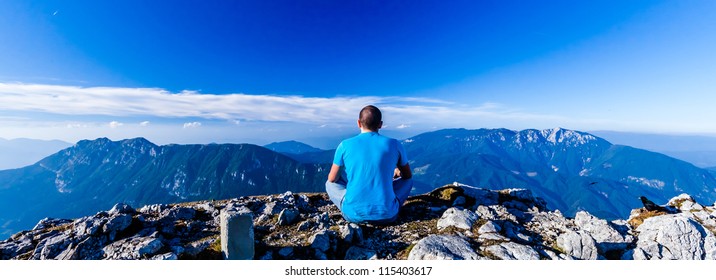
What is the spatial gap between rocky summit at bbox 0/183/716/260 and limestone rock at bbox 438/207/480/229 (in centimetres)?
3

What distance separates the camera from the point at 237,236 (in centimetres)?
652

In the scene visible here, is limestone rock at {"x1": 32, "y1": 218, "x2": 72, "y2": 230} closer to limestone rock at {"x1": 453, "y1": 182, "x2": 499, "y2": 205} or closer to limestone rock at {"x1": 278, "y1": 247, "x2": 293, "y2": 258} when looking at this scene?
limestone rock at {"x1": 278, "y1": 247, "x2": 293, "y2": 258}

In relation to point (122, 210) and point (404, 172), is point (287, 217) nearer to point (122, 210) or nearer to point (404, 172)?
point (404, 172)

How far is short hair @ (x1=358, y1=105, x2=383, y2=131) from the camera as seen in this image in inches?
322

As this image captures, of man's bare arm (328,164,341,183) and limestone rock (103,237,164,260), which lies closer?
limestone rock (103,237,164,260)

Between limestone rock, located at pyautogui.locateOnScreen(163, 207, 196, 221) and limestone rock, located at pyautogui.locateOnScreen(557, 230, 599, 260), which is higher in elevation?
limestone rock, located at pyautogui.locateOnScreen(557, 230, 599, 260)

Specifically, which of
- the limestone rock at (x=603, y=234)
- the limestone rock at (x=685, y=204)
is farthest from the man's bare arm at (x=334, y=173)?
the limestone rock at (x=685, y=204)

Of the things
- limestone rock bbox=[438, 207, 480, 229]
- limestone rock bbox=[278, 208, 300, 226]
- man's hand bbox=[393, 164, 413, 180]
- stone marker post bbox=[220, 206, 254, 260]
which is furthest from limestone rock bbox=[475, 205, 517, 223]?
stone marker post bbox=[220, 206, 254, 260]

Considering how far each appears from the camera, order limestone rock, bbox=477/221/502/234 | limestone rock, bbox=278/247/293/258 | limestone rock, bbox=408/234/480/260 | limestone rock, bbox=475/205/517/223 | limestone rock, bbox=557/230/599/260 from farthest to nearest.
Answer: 1. limestone rock, bbox=475/205/517/223
2. limestone rock, bbox=477/221/502/234
3. limestone rock, bbox=278/247/293/258
4. limestone rock, bbox=557/230/599/260
5. limestone rock, bbox=408/234/480/260

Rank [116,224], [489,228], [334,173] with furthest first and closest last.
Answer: [334,173] < [116,224] < [489,228]

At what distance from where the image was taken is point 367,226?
8.45m

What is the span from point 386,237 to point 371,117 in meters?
3.18

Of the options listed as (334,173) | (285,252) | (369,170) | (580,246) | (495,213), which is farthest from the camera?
(495,213)

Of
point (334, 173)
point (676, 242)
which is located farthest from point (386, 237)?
point (676, 242)
